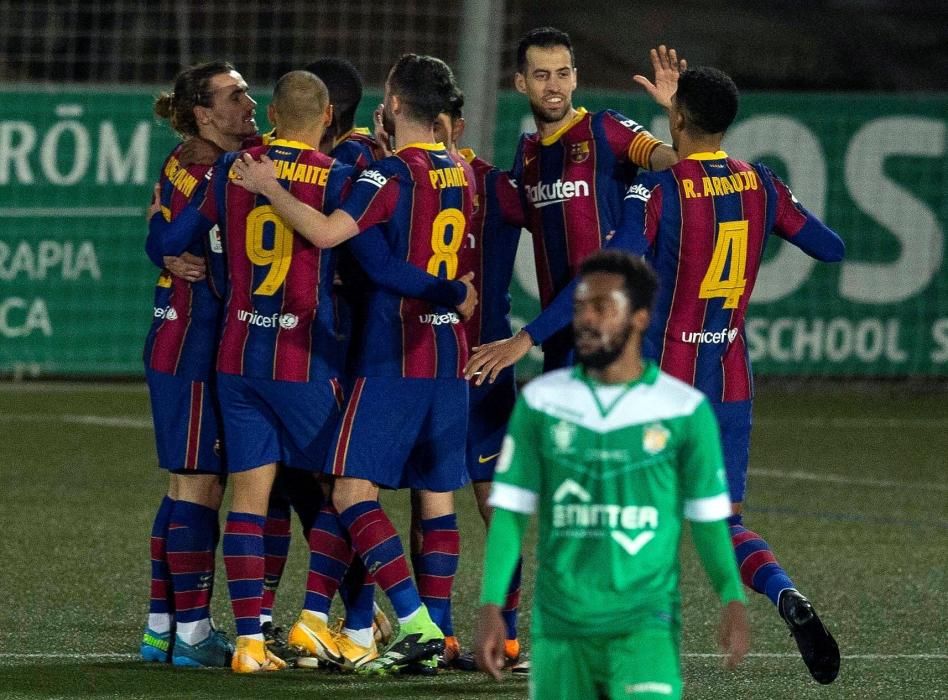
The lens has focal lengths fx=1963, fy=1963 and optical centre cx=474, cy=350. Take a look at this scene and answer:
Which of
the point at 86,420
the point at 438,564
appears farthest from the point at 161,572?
the point at 86,420

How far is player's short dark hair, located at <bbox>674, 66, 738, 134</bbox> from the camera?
599cm

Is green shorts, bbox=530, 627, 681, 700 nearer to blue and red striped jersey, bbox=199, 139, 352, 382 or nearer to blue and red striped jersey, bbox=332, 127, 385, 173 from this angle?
blue and red striped jersey, bbox=199, 139, 352, 382

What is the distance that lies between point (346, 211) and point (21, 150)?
8.18m

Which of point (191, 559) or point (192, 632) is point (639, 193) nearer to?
point (191, 559)

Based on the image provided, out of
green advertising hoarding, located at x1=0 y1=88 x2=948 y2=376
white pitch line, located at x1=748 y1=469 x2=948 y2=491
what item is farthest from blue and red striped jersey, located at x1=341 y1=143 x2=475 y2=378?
green advertising hoarding, located at x1=0 y1=88 x2=948 y2=376

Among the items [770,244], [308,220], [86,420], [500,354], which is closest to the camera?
[500,354]

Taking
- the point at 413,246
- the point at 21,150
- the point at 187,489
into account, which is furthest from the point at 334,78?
the point at 21,150

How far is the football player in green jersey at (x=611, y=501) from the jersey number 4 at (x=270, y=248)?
7.19 ft

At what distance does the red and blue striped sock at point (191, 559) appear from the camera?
632cm

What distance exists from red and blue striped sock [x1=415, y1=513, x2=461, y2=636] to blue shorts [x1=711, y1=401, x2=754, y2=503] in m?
0.91

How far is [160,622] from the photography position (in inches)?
253

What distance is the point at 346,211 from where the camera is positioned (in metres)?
5.97

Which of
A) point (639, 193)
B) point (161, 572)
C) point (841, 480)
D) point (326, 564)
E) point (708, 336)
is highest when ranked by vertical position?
point (639, 193)

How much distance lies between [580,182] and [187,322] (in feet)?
4.55
